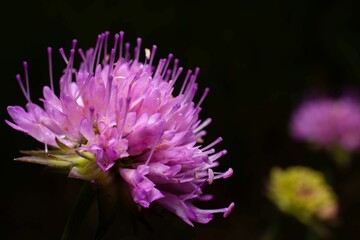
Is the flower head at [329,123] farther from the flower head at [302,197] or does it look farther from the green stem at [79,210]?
the green stem at [79,210]

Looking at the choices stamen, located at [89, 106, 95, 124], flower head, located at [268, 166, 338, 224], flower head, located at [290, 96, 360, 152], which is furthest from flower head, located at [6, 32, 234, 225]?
flower head, located at [290, 96, 360, 152]

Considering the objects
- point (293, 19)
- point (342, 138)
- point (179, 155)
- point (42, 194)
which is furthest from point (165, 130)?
point (293, 19)

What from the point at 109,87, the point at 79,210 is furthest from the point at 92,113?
the point at 79,210

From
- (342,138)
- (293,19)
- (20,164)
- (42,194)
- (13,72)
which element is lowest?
(42,194)

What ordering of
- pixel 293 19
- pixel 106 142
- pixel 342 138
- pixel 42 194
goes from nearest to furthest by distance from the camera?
pixel 106 142 < pixel 342 138 < pixel 42 194 < pixel 293 19

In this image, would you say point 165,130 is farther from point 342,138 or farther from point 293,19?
point 293,19

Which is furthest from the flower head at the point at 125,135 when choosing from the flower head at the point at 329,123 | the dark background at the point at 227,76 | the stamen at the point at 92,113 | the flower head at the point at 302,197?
the flower head at the point at 329,123

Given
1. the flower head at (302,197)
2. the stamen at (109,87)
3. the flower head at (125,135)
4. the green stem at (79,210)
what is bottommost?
the flower head at (302,197)
